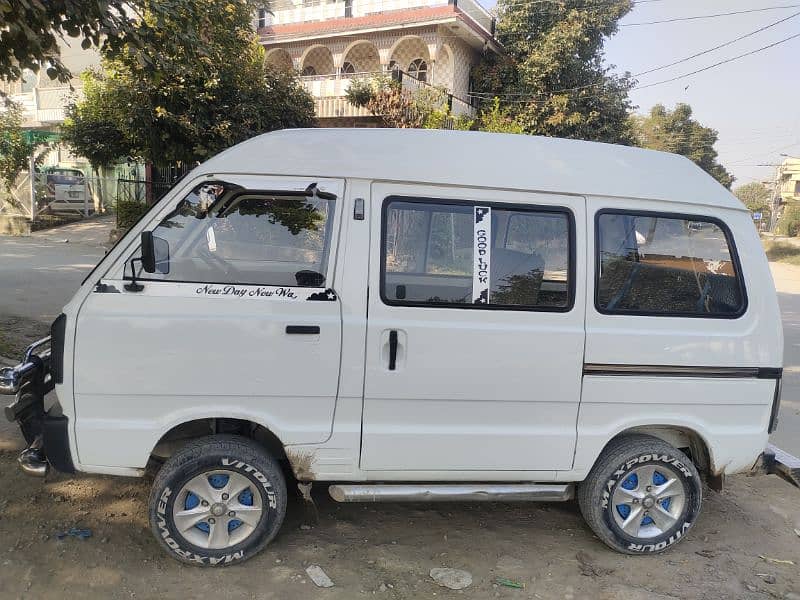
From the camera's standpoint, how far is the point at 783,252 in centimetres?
3186

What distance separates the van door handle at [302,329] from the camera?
9.27ft

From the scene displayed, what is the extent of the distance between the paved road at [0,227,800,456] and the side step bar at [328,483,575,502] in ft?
10.6

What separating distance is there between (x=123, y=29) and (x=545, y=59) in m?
16.9

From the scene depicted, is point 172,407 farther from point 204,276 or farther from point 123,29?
point 123,29


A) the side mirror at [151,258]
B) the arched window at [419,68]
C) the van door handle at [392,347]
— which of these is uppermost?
the arched window at [419,68]

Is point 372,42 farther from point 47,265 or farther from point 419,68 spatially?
point 47,265

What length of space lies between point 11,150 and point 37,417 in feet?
61.3

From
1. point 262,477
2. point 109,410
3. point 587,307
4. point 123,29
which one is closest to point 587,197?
point 587,307

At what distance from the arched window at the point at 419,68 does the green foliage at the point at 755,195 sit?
54.9 meters

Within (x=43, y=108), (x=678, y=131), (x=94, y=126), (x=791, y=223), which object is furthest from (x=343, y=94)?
(x=791, y=223)

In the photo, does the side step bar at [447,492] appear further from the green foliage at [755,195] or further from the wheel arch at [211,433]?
the green foliage at [755,195]

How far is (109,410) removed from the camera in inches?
111

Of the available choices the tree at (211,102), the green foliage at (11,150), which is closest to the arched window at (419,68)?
the tree at (211,102)

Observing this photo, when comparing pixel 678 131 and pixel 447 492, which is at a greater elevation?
pixel 678 131
